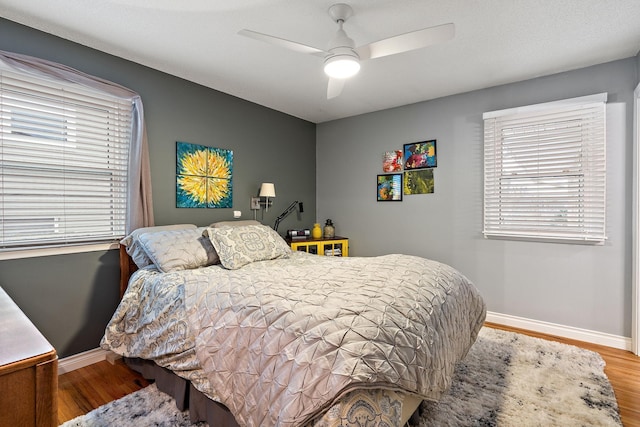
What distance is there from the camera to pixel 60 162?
2.41 meters

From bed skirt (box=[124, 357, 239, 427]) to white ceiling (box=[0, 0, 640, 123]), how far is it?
2.34m

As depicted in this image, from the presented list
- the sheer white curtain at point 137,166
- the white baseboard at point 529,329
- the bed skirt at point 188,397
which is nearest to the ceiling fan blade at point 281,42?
the sheer white curtain at point 137,166

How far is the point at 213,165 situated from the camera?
3.41m

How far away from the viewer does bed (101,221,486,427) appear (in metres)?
1.10

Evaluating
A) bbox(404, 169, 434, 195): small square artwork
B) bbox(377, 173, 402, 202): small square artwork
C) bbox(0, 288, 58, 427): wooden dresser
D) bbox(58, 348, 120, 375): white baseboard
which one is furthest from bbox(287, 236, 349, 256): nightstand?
bbox(0, 288, 58, 427): wooden dresser

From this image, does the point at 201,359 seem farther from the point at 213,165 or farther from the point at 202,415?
the point at 213,165

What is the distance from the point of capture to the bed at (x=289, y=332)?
3.60ft

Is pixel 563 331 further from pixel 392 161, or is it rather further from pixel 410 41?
pixel 410 41

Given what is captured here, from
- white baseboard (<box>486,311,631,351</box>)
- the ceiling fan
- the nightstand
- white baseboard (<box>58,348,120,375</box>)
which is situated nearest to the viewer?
the ceiling fan

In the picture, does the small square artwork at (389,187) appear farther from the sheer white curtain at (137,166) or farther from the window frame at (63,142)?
the window frame at (63,142)

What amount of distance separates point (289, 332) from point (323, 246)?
288 centimetres

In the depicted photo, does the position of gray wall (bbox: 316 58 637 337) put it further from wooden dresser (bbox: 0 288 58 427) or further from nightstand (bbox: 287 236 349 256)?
wooden dresser (bbox: 0 288 58 427)

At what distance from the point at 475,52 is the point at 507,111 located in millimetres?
930

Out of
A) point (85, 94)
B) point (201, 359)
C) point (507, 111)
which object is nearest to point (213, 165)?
point (85, 94)
